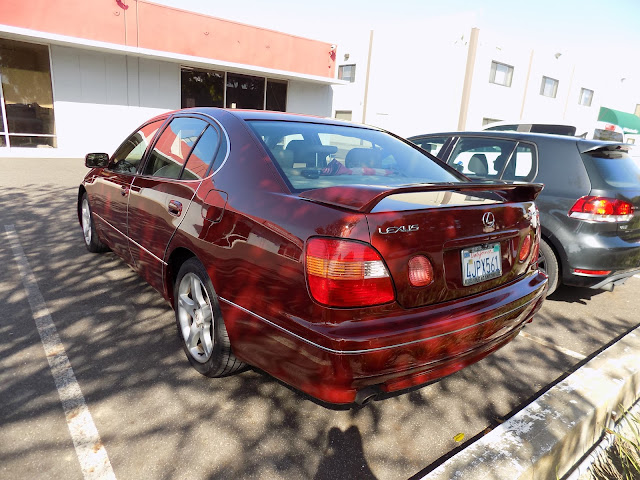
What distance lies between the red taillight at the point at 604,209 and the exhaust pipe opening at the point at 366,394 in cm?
291

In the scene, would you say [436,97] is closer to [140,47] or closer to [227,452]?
[140,47]

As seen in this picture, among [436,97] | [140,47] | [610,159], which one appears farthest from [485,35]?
[610,159]

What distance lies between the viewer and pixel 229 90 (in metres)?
17.4

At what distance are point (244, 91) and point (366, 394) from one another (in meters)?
17.6

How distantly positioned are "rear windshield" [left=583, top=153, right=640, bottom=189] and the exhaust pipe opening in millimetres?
3162

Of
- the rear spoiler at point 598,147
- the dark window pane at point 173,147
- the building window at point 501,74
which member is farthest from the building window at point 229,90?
the rear spoiler at point 598,147

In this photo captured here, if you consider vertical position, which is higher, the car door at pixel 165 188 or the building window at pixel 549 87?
the building window at pixel 549 87

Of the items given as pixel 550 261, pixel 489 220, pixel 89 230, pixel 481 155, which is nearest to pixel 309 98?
pixel 481 155

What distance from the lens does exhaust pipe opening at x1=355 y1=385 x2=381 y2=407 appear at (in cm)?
197

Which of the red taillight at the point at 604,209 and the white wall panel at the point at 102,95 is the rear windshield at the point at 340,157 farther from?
the white wall panel at the point at 102,95

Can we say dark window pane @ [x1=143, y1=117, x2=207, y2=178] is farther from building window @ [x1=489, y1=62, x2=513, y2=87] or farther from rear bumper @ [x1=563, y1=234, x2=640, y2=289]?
building window @ [x1=489, y1=62, x2=513, y2=87]

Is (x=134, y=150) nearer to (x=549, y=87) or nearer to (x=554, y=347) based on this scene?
(x=554, y=347)

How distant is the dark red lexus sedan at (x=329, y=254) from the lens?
191 centimetres

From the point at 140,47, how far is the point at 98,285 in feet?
42.0
